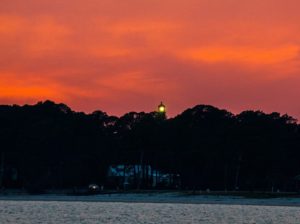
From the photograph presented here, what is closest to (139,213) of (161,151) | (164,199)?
(164,199)

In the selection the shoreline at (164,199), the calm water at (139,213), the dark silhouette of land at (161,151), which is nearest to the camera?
the calm water at (139,213)

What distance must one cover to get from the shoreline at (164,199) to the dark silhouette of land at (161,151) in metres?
7.61

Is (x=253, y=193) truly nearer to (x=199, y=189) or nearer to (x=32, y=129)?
(x=199, y=189)

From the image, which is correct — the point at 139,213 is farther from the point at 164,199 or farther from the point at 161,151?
Result: the point at 161,151

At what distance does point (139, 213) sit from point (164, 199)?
24.3 metres

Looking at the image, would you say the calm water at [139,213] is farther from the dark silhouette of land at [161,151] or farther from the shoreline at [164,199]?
the dark silhouette of land at [161,151]

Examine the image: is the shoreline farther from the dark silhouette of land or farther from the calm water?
the dark silhouette of land

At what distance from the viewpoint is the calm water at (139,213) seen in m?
79.4

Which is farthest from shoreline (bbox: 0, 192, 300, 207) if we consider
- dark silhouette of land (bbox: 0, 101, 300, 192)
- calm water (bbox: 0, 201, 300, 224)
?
dark silhouette of land (bbox: 0, 101, 300, 192)

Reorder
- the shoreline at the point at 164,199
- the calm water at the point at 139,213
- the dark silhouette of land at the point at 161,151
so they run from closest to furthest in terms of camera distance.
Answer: the calm water at the point at 139,213
the shoreline at the point at 164,199
the dark silhouette of land at the point at 161,151

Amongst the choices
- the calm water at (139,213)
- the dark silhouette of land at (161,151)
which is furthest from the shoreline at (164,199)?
the dark silhouette of land at (161,151)

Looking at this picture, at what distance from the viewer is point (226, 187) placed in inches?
5025

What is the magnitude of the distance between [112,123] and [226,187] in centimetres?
3813

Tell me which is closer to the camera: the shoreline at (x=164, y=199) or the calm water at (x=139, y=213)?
the calm water at (x=139, y=213)
